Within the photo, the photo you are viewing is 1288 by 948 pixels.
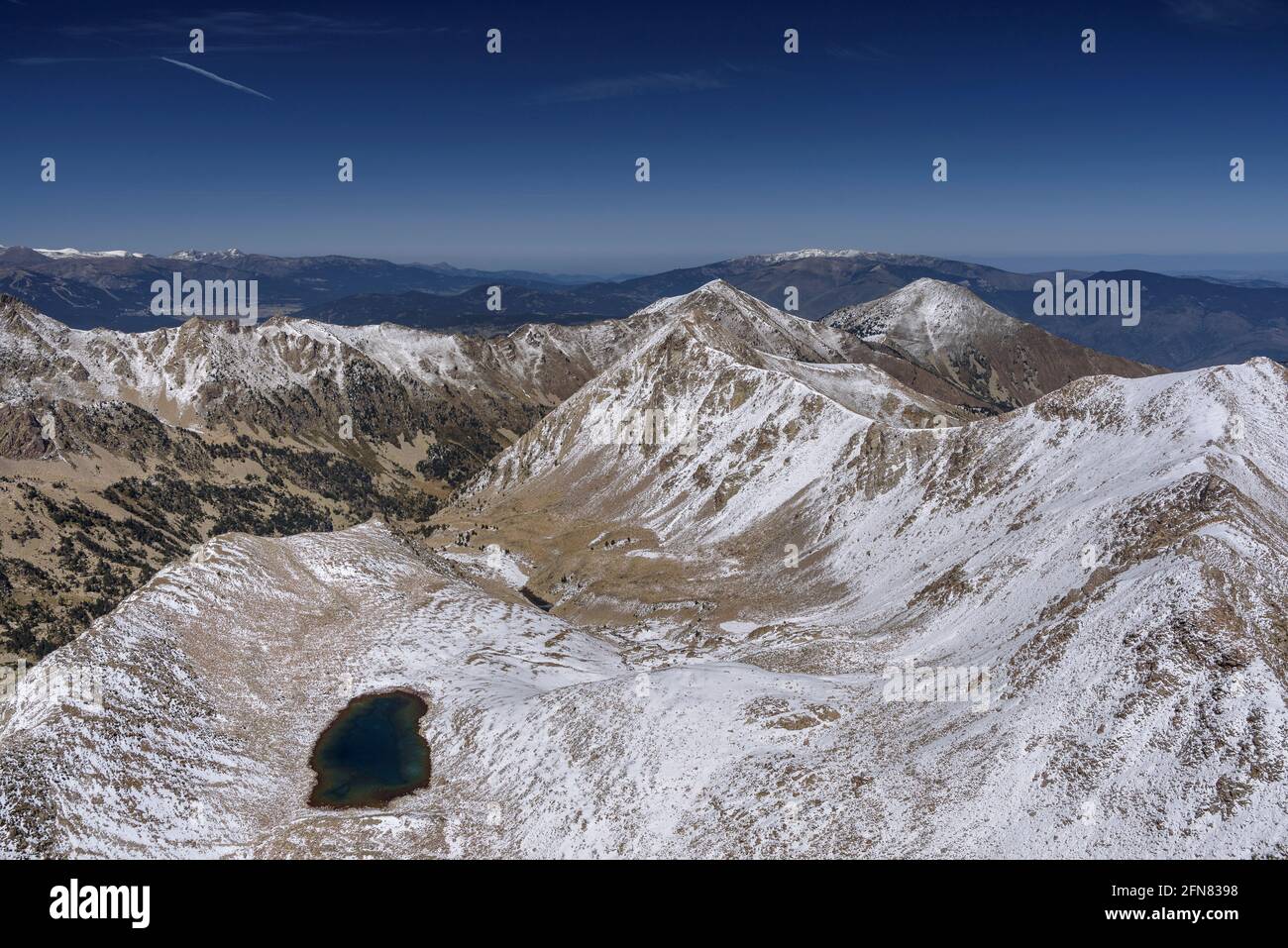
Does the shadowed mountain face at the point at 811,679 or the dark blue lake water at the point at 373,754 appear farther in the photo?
the dark blue lake water at the point at 373,754

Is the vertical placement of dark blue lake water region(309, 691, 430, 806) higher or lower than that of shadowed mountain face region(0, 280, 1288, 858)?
lower

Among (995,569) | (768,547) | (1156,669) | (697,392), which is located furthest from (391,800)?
(697,392)

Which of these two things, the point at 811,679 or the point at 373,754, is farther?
the point at 373,754

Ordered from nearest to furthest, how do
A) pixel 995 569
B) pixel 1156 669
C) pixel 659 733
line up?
pixel 1156 669 < pixel 659 733 < pixel 995 569

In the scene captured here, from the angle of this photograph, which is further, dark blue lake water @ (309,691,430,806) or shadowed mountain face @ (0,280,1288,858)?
dark blue lake water @ (309,691,430,806)

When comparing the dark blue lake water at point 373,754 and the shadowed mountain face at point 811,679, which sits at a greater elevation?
the shadowed mountain face at point 811,679

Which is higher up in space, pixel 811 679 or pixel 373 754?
pixel 811 679
